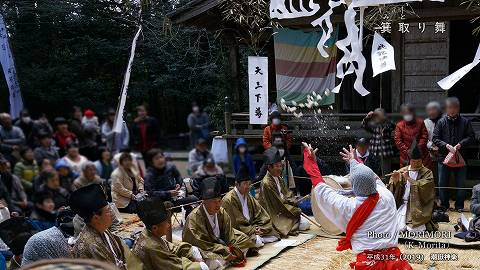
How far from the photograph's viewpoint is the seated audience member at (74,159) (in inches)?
185

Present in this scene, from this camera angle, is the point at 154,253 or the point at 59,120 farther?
the point at 59,120

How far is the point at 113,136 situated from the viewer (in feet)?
17.7

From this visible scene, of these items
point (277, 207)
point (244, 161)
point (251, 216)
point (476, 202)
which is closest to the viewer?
point (476, 202)

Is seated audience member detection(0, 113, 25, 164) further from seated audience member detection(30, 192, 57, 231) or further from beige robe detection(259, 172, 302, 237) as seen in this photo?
beige robe detection(259, 172, 302, 237)

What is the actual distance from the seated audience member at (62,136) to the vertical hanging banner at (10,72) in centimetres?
62

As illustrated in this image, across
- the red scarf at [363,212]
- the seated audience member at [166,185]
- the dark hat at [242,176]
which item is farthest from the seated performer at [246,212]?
the red scarf at [363,212]

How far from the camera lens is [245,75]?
27.5ft

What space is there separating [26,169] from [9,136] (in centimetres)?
47

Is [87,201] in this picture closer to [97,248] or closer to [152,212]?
[97,248]

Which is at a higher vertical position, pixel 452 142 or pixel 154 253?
pixel 452 142

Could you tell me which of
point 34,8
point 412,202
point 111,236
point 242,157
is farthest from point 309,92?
point 111,236

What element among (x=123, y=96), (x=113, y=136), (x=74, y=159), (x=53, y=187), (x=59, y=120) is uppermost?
(x=123, y=96)

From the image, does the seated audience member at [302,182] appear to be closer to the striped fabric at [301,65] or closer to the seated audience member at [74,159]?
the striped fabric at [301,65]

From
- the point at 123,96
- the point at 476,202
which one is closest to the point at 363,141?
the point at 476,202
